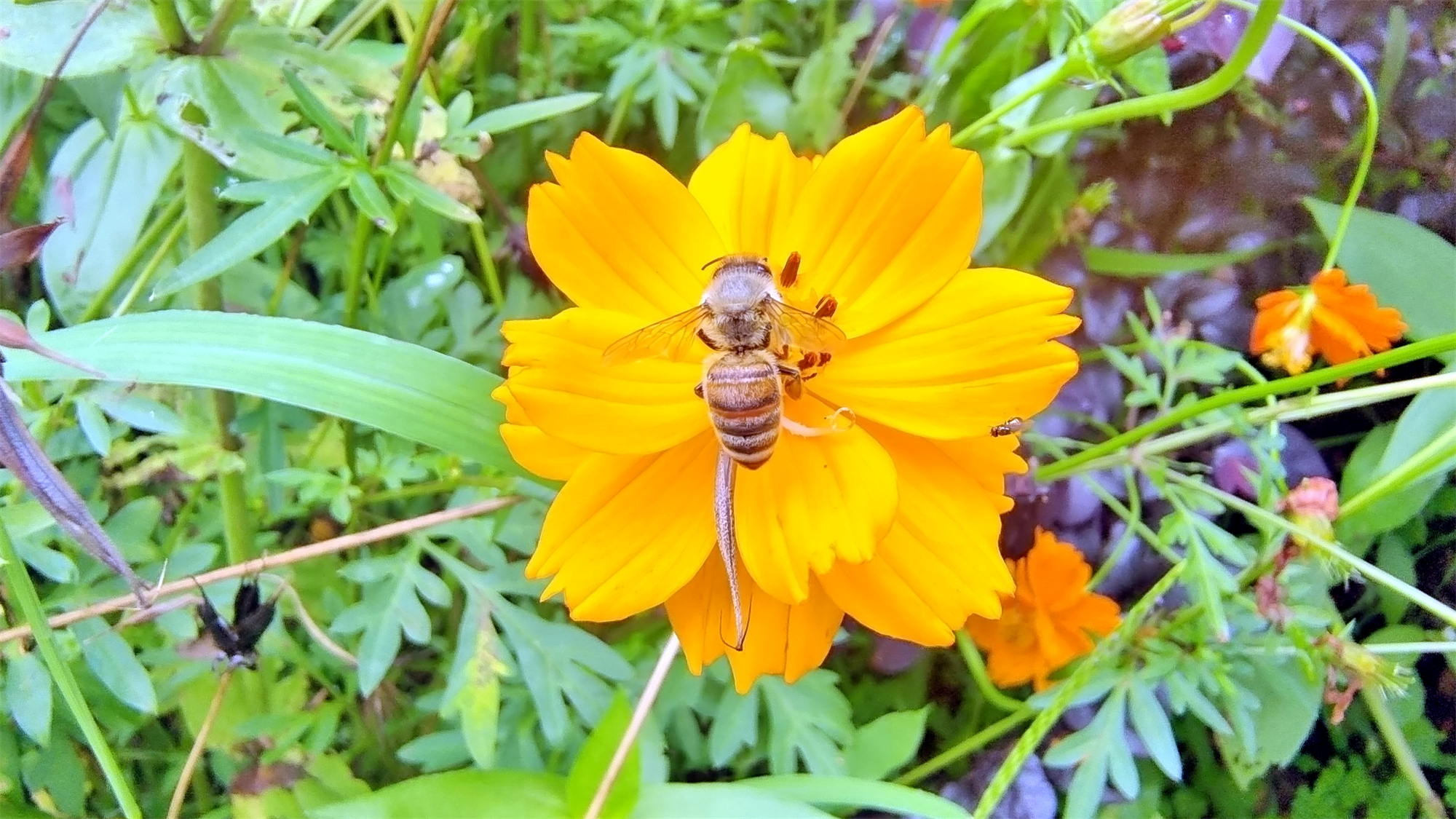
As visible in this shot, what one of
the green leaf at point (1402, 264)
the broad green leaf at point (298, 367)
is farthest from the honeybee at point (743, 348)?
the green leaf at point (1402, 264)

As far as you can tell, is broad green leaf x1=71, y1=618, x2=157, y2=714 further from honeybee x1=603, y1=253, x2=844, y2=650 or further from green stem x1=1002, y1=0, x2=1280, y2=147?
green stem x1=1002, y1=0, x2=1280, y2=147

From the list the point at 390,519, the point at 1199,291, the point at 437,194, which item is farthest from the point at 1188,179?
the point at 390,519

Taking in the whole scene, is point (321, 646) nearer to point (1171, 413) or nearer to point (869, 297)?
point (869, 297)

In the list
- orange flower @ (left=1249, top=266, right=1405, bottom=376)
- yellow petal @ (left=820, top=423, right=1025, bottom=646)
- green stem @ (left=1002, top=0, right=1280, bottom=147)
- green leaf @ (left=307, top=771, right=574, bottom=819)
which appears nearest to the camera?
green stem @ (left=1002, top=0, right=1280, bottom=147)

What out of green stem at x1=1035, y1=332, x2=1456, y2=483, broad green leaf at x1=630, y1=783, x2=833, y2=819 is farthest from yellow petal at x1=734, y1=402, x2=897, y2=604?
green stem at x1=1035, y1=332, x2=1456, y2=483

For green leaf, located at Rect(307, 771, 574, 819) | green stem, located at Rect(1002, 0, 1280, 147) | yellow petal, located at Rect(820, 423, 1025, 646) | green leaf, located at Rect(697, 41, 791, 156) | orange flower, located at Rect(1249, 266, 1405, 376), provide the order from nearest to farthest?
green stem, located at Rect(1002, 0, 1280, 147), yellow petal, located at Rect(820, 423, 1025, 646), green leaf, located at Rect(307, 771, 574, 819), orange flower, located at Rect(1249, 266, 1405, 376), green leaf, located at Rect(697, 41, 791, 156)

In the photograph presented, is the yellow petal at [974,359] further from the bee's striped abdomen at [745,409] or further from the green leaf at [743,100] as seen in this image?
the green leaf at [743,100]

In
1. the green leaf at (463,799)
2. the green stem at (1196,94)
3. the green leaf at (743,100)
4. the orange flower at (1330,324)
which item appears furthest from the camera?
the green leaf at (743,100)
